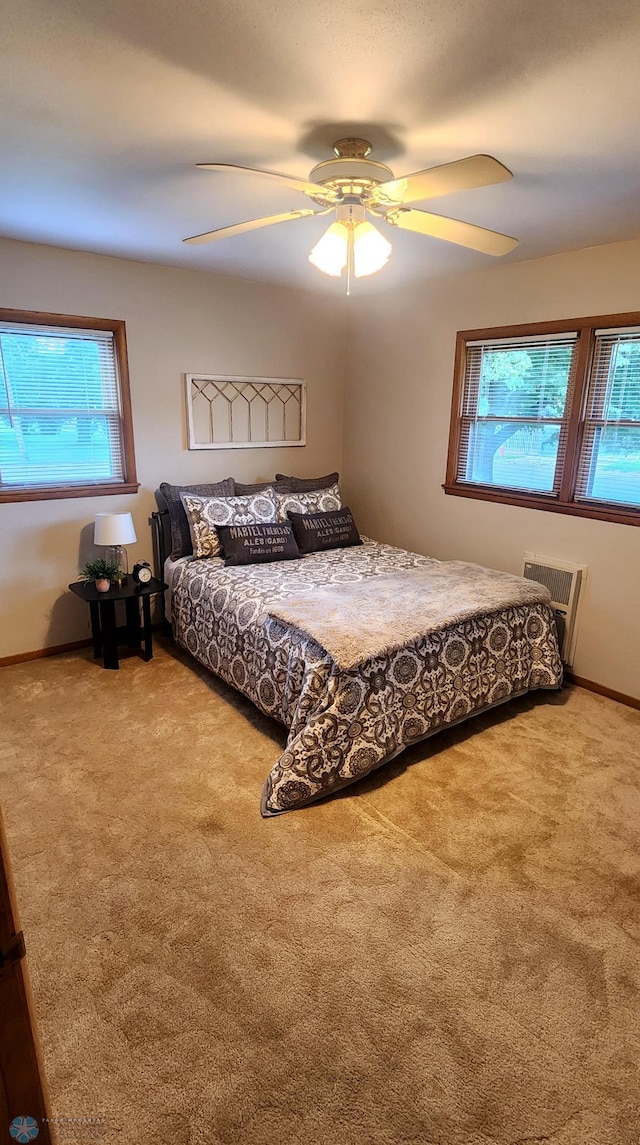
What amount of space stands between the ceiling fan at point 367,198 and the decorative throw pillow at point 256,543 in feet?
5.61

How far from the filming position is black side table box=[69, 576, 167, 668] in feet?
11.5

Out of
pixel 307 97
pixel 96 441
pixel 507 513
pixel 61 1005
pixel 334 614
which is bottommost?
pixel 61 1005

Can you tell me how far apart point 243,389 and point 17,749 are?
9.23 feet

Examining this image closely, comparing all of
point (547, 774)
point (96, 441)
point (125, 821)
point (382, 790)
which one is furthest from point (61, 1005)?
point (96, 441)

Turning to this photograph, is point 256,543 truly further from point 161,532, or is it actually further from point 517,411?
point 517,411

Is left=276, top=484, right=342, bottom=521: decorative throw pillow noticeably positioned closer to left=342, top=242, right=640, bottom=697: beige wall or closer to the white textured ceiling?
left=342, top=242, right=640, bottom=697: beige wall

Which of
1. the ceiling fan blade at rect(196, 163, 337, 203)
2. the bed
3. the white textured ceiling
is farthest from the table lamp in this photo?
the ceiling fan blade at rect(196, 163, 337, 203)

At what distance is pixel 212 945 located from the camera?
69.9 inches

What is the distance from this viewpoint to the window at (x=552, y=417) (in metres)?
3.19

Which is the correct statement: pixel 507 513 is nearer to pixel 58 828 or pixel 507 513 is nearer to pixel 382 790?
pixel 382 790

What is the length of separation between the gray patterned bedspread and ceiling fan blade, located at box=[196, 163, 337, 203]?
1.67m

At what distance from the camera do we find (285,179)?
6.21 ft

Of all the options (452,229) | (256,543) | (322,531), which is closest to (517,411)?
(322,531)

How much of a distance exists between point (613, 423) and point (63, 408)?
3194 mm
